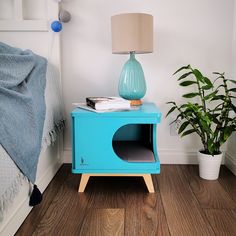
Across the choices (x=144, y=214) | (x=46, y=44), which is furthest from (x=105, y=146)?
(x=46, y=44)

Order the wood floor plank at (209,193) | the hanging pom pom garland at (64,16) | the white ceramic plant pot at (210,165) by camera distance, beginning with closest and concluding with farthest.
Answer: the wood floor plank at (209,193), the white ceramic plant pot at (210,165), the hanging pom pom garland at (64,16)

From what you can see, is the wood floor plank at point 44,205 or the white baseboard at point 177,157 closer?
the wood floor plank at point 44,205

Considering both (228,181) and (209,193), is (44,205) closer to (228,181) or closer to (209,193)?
(209,193)

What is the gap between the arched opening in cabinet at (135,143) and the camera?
4.90 ft

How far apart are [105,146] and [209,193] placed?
632 mm

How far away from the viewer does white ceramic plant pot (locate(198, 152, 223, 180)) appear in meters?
1.59

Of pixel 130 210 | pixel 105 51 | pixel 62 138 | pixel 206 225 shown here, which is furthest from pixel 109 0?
pixel 206 225

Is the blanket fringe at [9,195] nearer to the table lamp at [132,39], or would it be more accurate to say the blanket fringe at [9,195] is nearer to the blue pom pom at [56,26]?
the table lamp at [132,39]

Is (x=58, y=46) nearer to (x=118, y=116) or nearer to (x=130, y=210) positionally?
(x=118, y=116)

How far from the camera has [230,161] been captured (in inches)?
71.2

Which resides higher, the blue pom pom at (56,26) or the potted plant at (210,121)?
the blue pom pom at (56,26)

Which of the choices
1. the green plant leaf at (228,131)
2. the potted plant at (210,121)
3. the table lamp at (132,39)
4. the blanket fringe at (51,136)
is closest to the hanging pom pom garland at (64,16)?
the table lamp at (132,39)

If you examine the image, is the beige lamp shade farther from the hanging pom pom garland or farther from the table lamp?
the hanging pom pom garland

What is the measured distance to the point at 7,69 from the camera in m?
1.21
